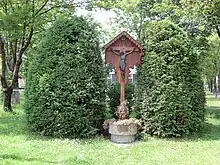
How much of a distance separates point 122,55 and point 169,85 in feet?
5.11

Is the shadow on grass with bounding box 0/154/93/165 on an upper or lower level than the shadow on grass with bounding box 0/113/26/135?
lower

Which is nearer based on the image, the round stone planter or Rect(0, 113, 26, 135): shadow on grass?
the round stone planter

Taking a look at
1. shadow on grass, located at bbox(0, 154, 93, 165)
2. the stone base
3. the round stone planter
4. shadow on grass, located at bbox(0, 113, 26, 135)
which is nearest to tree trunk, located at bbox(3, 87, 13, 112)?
shadow on grass, located at bbox(0, 113, 26, 135)

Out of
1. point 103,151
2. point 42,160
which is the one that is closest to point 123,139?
point 103,151

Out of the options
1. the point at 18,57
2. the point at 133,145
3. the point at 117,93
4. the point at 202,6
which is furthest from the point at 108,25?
the point at 133,145

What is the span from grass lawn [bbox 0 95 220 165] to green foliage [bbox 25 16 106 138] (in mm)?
456

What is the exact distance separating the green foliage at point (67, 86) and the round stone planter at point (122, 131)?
0.58m

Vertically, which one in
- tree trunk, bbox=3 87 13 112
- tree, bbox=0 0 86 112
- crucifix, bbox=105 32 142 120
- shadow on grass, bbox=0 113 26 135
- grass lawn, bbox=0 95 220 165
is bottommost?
grass lawn, bbox=0 95 220 165

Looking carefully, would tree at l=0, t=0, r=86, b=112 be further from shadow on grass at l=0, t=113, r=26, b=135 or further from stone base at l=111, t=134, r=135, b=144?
stone base at l=111, t=134, r=135, b=144

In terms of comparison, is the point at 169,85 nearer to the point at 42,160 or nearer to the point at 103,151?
the point at 103,151

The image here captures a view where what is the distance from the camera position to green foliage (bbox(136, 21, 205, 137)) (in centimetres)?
923

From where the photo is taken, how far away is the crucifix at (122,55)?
962 centimetres

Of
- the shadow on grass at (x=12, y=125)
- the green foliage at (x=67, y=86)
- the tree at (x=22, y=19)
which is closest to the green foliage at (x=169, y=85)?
the green foliage at (x=67, y=86)

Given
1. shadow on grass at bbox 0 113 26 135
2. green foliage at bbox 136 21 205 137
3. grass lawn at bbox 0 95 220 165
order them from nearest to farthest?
grass lawn at bbox 0 95 220 165 < green foliage at bbox 136 21 205 137 < shadow on grass at bbox 0 113 26 135
